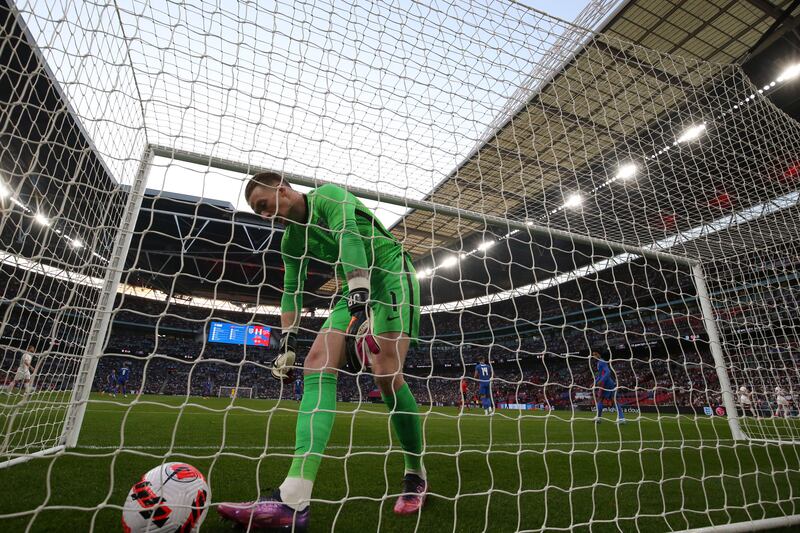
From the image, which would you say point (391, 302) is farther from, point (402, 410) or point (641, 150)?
point (641, 150)

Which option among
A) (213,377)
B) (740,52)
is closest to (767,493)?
(740,52)

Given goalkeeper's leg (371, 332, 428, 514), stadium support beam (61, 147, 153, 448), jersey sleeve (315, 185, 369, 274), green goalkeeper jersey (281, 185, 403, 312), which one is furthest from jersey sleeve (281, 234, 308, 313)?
stadium support beam (61, 147, 153, 448)

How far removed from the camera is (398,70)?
3.34 m

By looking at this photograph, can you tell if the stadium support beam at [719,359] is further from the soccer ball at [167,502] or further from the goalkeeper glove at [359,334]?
the soccer ball at [167,502]

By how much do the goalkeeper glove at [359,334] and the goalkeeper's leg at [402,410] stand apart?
3.1 inches

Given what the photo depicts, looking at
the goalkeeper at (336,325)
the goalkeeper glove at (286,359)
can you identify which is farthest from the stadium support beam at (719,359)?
the goalkeeper glove at (286,359)

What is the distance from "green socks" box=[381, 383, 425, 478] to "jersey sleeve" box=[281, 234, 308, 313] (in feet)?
2.46

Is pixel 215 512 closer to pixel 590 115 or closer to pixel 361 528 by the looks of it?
pixel 361 528

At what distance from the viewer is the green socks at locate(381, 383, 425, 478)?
220 cm

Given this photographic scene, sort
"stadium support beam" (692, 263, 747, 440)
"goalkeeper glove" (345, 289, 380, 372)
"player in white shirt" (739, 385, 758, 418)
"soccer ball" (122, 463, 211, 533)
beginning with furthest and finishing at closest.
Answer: "player in white shirt" (739, 385, 758, 418)
"stadium support beam" (692, 263, 747, 440)
"goalkeeper glove" (345, 289, 380, 372)
"soccer ball" (122, 463, 211, 533)

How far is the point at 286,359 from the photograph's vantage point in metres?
2.09

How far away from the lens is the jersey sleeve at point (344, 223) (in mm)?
1967

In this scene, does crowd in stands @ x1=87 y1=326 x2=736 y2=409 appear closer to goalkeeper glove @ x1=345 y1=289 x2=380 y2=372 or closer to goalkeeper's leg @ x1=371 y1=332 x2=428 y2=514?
goalkeeper's leg @ x1=371 y1=332 x2=428 y2=514

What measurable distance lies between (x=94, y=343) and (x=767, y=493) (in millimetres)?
5079
